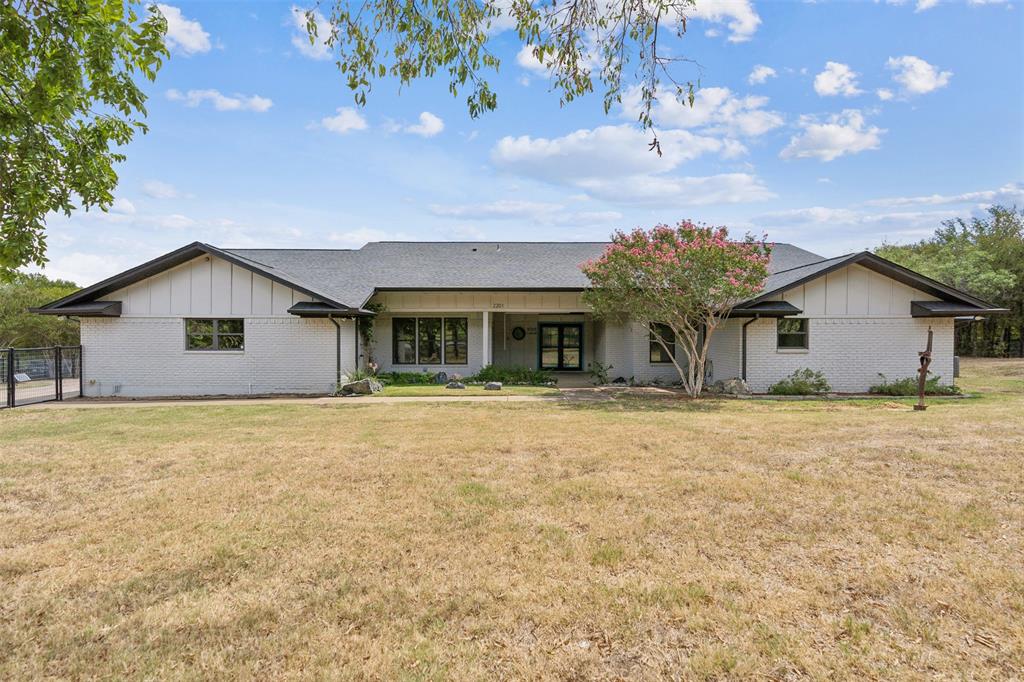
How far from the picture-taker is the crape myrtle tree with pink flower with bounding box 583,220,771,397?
1236cm

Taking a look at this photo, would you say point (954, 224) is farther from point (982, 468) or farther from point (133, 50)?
point (133, 50)

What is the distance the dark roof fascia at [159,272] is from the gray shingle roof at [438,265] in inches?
50.1

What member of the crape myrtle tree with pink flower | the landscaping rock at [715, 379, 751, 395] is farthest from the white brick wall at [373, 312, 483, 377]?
the landscaping rock at [715, 379, 751, 395]

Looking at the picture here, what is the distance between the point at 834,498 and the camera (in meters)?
5.20

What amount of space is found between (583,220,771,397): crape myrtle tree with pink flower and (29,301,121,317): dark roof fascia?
1320 centimetres

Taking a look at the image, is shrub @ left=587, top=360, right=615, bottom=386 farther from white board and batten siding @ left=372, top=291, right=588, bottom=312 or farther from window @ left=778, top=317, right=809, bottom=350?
window @ left=778, top=317, right=809, bottom=350

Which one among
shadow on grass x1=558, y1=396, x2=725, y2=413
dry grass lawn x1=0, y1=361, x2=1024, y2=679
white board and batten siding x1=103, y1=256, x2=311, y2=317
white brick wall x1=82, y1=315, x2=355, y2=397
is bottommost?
dry grass lawn x1=0, y1=361, x2=1024, y2=679

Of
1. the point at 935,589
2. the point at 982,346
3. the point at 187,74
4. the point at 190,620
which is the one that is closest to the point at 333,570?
the point at 190,620

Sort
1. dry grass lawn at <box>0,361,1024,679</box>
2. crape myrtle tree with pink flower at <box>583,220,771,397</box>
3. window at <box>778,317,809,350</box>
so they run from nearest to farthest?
dry grass lawn at <box>0,361,1024,679</box>
crape myrtle tree with pink flower at <box>583,220,771,397</box>
window at <box>778,317,809,350</box>

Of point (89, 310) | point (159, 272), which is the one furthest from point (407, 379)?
point (89, 310)

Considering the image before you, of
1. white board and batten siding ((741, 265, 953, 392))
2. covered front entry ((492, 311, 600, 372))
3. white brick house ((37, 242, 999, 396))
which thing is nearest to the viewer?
white brick house ((37, 242, 999, 396))

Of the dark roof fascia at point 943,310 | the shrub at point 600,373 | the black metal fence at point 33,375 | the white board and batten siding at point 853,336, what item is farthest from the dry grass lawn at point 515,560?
the shrub at point 600,373

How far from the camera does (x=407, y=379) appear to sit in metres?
17.7

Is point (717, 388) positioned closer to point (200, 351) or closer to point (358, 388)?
point (358, 388)
